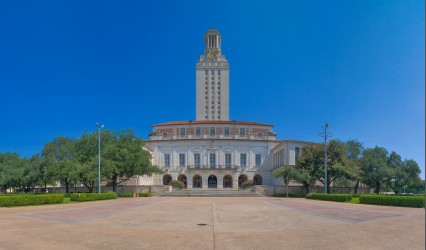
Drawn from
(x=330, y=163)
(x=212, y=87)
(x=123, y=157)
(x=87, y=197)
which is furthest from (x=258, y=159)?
(x=87, y=197)

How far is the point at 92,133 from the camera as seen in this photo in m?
54.8

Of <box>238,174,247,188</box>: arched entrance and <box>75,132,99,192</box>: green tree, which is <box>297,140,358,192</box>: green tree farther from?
<box>75,132,99,192</box>: green tree

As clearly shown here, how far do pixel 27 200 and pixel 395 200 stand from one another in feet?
103

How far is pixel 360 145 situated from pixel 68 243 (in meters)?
69.9

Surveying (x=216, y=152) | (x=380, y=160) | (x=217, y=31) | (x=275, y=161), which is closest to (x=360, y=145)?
(x=380, y=160)

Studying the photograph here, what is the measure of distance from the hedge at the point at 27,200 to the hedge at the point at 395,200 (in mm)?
29763

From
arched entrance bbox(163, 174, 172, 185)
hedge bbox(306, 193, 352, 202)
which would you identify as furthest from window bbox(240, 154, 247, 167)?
hedge bbox(306, 193, 352, 202)

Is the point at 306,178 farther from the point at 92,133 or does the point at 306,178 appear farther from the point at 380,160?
the point at 92,133

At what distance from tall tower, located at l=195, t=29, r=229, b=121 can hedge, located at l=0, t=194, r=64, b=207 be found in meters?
76.9

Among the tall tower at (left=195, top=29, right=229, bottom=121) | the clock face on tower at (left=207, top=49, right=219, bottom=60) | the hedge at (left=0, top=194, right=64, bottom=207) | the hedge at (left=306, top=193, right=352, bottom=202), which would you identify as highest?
the clock face on tower at (left=207, top=49, right=219, bottom=60)

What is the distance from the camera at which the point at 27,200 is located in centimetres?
2877

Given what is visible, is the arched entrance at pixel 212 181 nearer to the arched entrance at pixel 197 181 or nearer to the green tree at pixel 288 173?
the arched entrance at pixel 197 181

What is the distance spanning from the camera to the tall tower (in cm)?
10731

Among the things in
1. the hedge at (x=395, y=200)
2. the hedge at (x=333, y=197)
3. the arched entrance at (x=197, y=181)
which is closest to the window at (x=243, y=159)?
the arched entrance at (x=197, y=181)
